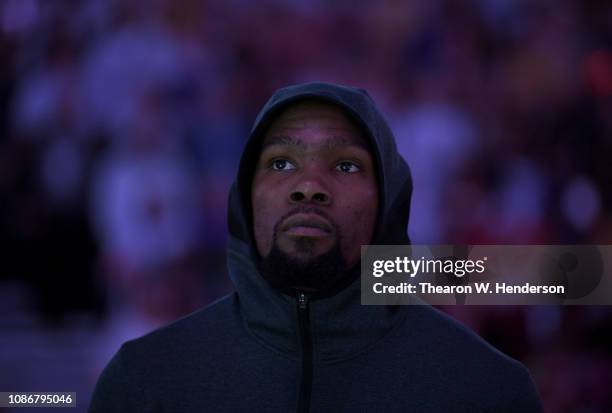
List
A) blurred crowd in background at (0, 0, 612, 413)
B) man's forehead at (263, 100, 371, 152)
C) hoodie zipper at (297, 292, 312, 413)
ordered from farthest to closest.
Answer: blurred crowd in background at (0, 0, 612, 413), man's forehead at (263, 100, 371, 152), hoodie zipper at (297, 292, 312, 413)

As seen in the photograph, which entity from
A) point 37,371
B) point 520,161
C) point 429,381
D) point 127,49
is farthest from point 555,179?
point 429,381

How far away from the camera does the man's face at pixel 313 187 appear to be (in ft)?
5.79

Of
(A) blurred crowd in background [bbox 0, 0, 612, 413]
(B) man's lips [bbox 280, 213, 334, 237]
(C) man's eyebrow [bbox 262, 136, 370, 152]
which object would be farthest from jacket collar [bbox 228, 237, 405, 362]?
(A) blurred crowd in background [bbox 0, 0, 612, 413]

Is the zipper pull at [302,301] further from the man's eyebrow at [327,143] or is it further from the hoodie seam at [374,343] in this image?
the man's eyebrow at [327,143]

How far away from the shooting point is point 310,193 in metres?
1.77

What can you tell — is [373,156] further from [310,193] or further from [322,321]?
[322,321]

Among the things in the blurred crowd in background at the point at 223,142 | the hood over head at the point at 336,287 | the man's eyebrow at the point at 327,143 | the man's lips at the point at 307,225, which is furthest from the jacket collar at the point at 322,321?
the blurred crowd in background at the point at 223,142

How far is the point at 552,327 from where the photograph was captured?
355 centimetres

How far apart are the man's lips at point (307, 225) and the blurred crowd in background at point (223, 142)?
167 centimetres

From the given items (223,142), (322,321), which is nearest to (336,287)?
(322,321)

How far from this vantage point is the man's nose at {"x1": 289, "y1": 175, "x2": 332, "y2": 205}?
177 centimetres

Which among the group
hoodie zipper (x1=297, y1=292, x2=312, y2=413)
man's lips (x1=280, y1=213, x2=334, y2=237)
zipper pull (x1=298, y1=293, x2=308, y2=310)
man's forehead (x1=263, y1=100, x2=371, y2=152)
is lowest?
hoodie zipper (x1=297, y1=292, x2=312, y2=413)

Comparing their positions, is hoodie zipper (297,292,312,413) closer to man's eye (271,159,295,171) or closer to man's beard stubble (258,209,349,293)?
man's beard stubble (258,209,349,293)

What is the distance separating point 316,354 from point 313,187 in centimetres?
29
